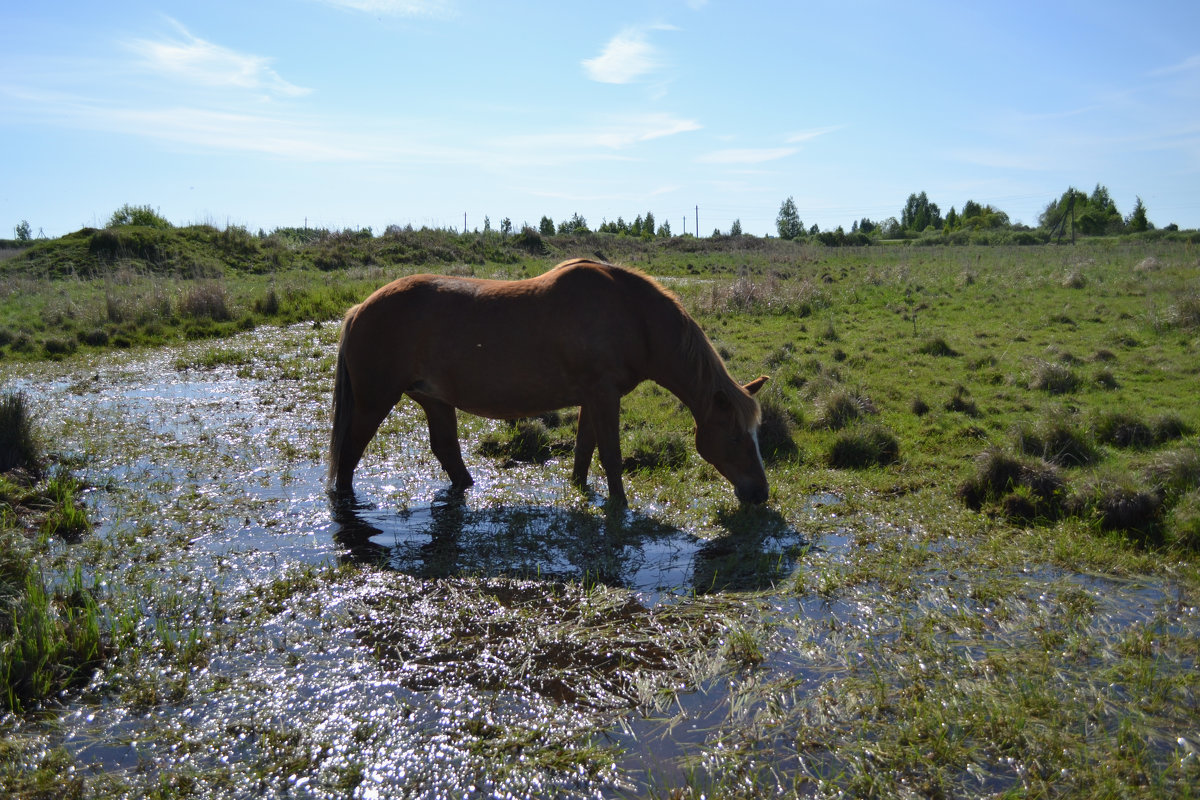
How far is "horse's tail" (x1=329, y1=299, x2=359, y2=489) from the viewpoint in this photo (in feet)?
23.4

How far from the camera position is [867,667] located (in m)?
4.12

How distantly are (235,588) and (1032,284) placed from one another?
2235 centimetres

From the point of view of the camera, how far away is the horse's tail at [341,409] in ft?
23.4

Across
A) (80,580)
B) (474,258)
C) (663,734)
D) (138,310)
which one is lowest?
(663,734)

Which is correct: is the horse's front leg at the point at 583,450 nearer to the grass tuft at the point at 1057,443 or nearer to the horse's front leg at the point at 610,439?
the horse's front leg at the point at 610,439

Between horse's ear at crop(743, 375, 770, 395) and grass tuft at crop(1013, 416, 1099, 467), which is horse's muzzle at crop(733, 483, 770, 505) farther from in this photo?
grass tuft at crop(1013, 416, 1099, 467)

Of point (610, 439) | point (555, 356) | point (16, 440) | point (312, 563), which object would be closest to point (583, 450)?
point (610, 439)

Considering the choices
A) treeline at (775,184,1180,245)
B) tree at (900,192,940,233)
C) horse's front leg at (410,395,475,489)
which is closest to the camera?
horse's front leg at (410,395,475,489)

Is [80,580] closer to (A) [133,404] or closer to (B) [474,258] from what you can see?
(A) [133,404]

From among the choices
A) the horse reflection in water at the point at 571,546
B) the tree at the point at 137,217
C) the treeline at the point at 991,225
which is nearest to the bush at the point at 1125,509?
the horse reflection in water at the point at 571,546

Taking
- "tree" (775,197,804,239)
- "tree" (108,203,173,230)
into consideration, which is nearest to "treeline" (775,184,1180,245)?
"tree" (775,197,804,239)

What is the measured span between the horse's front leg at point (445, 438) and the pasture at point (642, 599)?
270mm

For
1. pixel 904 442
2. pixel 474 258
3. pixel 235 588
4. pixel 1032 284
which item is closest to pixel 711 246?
pixel 474 258

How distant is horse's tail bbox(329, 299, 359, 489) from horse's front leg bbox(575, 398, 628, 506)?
2.42 metres
